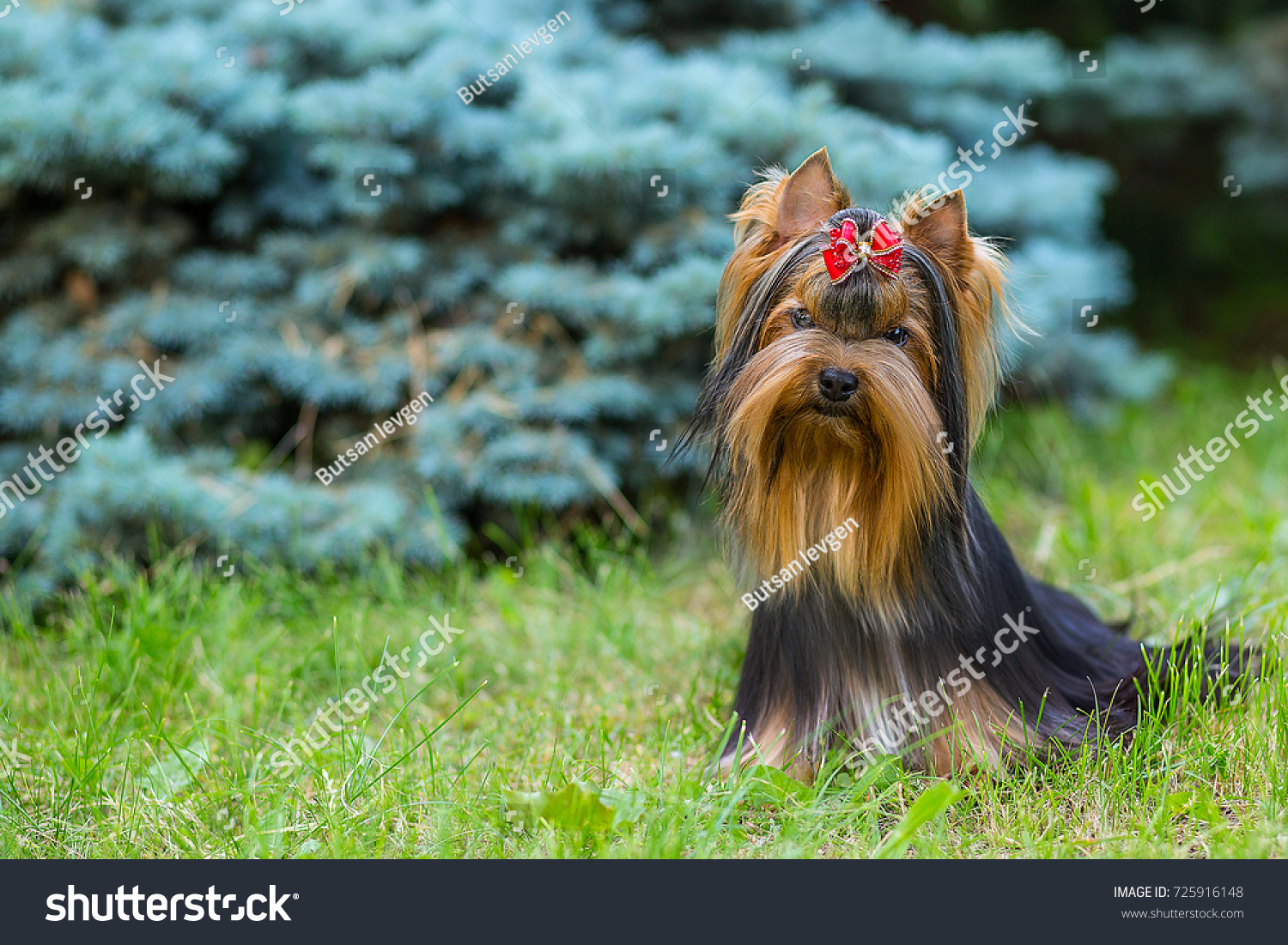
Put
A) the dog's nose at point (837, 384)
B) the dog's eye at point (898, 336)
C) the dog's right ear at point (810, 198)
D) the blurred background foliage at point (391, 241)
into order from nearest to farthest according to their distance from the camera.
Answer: the dog's nose at point (837, 384)
the dog's eye at point (898, 336)
the dog's right ear at point (810, 198)
the blurred background foliage at point (391, 241)

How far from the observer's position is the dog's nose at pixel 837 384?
9.25ft

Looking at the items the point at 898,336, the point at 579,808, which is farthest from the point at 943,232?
the point at 579,808

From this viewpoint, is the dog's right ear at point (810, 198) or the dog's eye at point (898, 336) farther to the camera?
the dog's right ear at point (810, 198)

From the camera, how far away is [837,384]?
2822 millimetres

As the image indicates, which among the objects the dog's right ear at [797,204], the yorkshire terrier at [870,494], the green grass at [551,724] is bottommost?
the green grass at [551,724]

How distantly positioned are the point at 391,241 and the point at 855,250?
9.37 feet

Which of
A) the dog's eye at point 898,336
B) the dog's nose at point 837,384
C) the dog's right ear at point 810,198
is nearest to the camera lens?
the dog's nose at point 837,384

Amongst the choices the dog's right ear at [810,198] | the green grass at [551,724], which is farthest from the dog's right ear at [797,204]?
the green grass at [551,724]

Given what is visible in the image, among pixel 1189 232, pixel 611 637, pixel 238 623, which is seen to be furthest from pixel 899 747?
pixel 1189 232

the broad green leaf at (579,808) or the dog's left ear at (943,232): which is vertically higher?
the dog's left ear at (943,232)

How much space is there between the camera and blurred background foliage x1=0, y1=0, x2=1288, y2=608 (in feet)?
15.4

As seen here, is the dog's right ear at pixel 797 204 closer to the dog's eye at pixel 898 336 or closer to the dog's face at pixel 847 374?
the dog's face at pixel 847 374

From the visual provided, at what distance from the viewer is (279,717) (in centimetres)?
366

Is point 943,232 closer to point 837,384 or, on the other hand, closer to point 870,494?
point 837,384
